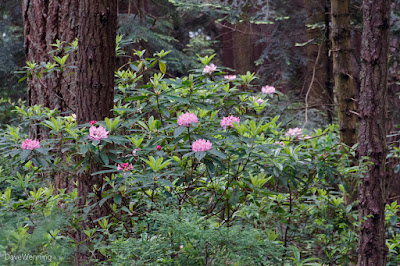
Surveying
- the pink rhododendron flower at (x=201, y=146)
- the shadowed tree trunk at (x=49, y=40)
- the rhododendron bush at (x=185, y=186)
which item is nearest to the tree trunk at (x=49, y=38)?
the shadowed tree trunk at (x=49, y=40)

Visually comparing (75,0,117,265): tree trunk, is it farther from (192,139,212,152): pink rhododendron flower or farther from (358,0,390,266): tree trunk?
(358,0,390,266): tree trunk

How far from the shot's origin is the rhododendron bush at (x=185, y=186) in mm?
2215

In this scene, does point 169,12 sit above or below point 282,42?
above

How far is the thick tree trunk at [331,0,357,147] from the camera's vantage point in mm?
4354

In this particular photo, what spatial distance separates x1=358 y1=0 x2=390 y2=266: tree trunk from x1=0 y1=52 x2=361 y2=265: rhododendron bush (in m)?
0.14

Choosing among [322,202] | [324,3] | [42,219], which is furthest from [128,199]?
[324,3]

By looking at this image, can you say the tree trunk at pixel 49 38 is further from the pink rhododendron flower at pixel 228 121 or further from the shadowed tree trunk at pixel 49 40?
the pink rhododendron flower at pixel 228 121

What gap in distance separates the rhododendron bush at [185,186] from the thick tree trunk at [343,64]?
121 centimetres

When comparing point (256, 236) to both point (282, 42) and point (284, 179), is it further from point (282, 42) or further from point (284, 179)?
point (282, 42)

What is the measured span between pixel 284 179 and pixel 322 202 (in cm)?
48

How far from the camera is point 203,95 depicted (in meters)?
3.04

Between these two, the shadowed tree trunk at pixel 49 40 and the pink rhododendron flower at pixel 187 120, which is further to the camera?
the shadowed tree trunk at pixel 49 40

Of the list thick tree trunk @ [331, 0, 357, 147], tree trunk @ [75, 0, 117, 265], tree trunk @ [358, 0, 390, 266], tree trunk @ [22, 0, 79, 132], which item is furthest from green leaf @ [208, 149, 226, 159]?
thick tree trunk @ [331, 0, 357, 147]

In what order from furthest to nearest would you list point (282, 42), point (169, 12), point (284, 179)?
point (169, 12)
point (282, 42)
point (284, 179)
